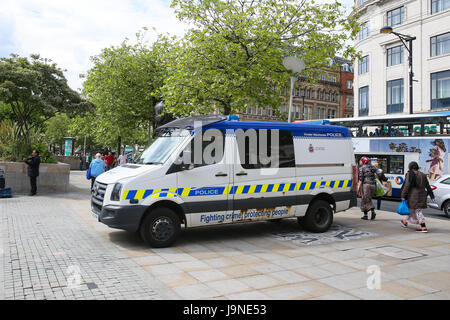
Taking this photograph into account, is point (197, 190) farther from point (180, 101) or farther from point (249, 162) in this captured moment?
point (180, 101)

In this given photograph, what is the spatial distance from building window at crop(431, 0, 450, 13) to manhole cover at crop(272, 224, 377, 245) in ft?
96.0

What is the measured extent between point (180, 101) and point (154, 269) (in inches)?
408

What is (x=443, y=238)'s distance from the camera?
28.7ft

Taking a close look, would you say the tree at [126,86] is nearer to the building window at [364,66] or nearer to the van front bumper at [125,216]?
the van front bumper at [125,216]

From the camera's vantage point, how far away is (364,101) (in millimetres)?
40094

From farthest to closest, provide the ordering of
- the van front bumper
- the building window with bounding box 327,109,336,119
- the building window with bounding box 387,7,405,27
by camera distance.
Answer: the building window with bounding box 327,109,336,119 < the building window with bounding box 387,7,405,27 < the van front bumper

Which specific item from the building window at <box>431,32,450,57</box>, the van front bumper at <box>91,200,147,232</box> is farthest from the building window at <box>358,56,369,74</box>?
the van front bumper at <box>91,200,147,232</box>

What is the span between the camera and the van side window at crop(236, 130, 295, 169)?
793 centimetres

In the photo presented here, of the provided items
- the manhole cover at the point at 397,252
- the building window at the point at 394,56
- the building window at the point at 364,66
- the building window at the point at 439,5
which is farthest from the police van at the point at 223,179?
the building window at the point at 364,66

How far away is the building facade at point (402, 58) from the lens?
1249 inches

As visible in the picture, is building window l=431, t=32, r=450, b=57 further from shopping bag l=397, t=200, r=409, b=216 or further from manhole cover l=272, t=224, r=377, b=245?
manhole cover l=272, t=224, r=377, b=245

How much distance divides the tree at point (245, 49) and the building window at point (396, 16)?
78.7 ft

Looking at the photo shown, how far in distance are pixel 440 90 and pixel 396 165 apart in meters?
17.8
